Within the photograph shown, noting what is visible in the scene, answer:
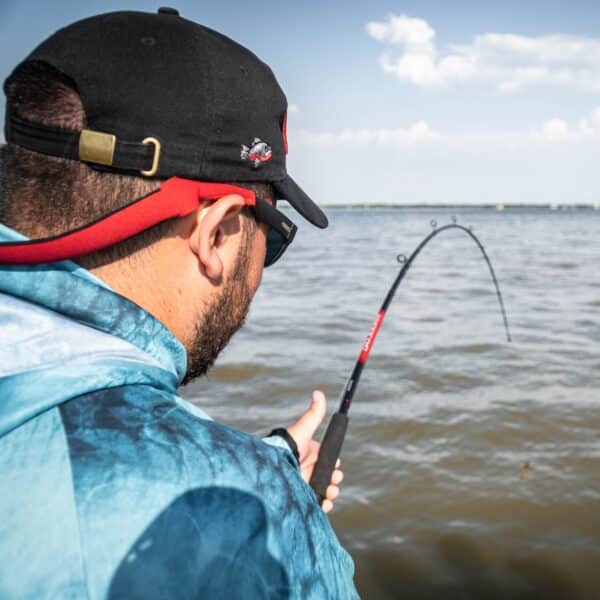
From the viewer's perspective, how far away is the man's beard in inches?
56.1

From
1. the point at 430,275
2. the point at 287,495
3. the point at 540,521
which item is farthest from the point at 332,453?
the point at 430,275

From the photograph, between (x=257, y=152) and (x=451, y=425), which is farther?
(x=451, y=425)

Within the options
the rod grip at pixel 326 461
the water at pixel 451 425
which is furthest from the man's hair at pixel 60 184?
the water at pixel 451 425

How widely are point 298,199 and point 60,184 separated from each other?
0.71 meters

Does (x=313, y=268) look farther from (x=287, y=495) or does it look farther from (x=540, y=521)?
(x=287, y=495)

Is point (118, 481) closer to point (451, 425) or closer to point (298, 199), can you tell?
point (298, 199)

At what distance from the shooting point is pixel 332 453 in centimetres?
251

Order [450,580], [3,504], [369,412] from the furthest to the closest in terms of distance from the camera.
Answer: [369,412] < [450,580] < [3,504]

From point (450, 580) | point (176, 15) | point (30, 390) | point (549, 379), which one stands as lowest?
point (450, 580)

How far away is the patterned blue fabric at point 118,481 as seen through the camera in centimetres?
80

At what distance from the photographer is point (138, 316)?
1.11 m

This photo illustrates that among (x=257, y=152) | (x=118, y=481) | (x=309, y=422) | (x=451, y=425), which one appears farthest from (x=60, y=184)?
(x=451, y=425)

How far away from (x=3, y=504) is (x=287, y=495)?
0.41 meters

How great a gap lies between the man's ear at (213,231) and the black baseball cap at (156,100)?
0.22 ft
